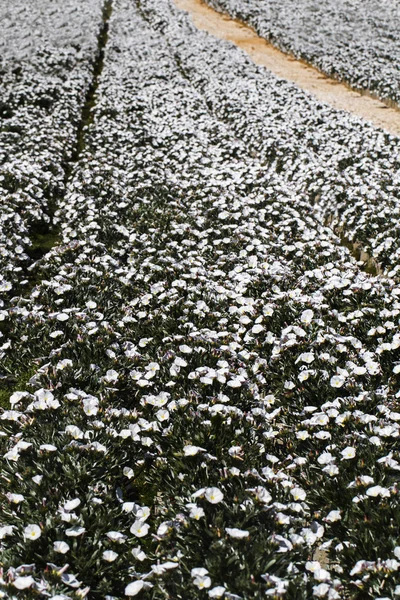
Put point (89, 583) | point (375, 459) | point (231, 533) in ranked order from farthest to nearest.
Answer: point (375, 459) → point (89, 583) → point (231, 533)

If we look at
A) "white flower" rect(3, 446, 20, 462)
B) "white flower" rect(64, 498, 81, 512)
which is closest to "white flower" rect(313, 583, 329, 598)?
"white flower" rect(64, 498, 81, 512)

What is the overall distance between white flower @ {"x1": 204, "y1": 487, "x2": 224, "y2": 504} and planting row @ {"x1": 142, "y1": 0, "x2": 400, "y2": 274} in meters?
5.22

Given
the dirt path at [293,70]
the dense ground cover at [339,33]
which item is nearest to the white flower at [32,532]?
the dirt path at [293,70]

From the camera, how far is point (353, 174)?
11547 millimetres

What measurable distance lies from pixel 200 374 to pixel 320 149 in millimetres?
10439

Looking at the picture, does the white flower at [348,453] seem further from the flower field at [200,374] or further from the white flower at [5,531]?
the white flower at [5,531]

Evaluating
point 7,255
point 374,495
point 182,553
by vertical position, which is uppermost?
point 374,495

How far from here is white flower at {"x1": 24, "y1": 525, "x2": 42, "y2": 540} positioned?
3.61 metres

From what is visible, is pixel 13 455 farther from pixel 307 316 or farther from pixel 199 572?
pixel 307 316

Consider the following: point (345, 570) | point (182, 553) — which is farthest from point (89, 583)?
point (345, 570)

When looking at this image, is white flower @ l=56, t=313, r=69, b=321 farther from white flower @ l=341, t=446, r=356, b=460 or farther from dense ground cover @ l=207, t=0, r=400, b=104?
dense ground cover @ l=207, t=0, r=400, b=104

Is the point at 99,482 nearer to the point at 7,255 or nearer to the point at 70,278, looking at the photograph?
the point at 70,278

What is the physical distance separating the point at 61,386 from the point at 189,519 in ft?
7.42

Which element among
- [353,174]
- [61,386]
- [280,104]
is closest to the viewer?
[61,386]
